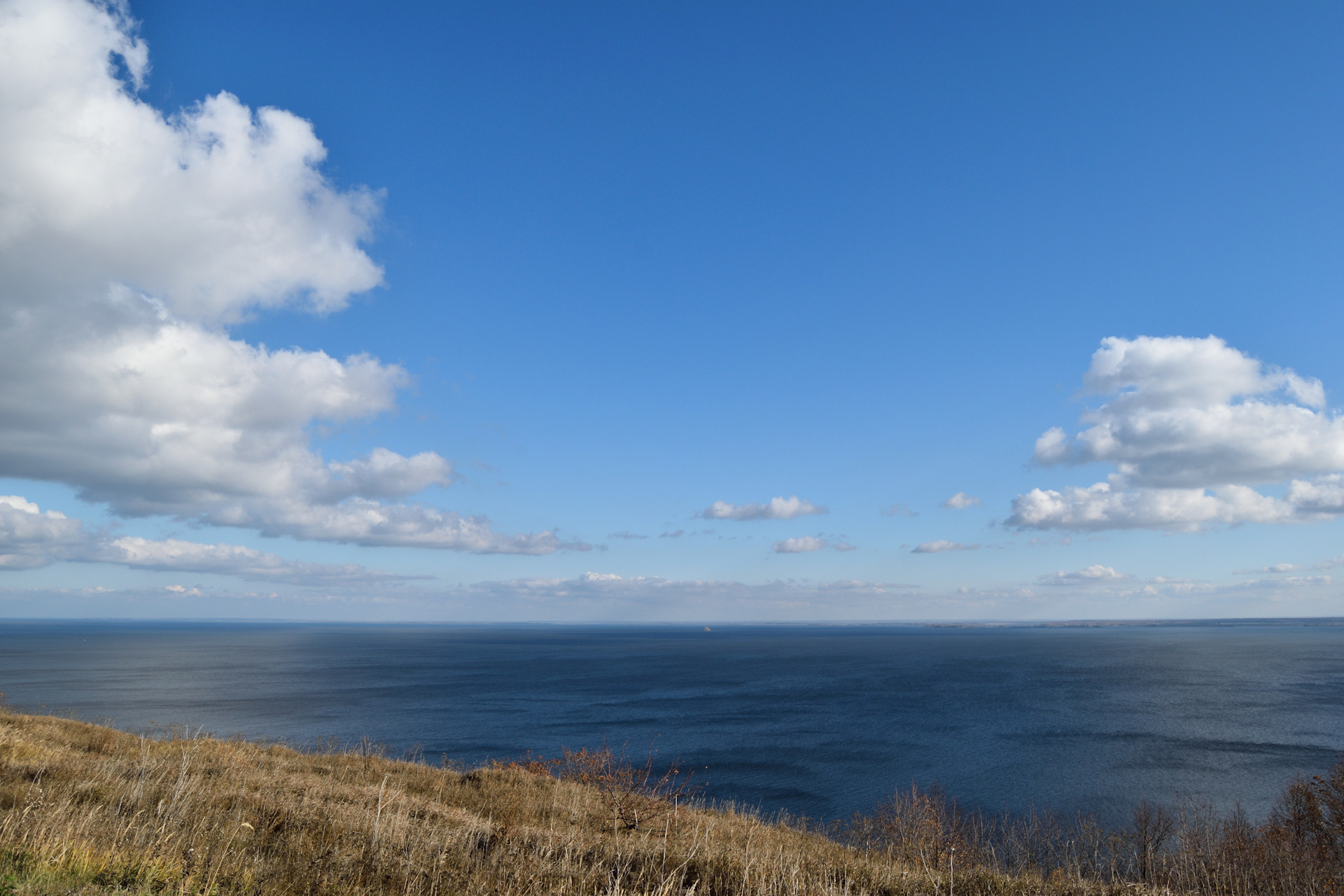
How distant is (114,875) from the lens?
7.52 meters

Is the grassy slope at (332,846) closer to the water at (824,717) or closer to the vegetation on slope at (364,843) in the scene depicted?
the vegetation on slope at (364,843)

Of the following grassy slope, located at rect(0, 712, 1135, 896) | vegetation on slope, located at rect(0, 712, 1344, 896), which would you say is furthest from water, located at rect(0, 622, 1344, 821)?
grassy slope, located at rect(0, 712, 1135, 896)

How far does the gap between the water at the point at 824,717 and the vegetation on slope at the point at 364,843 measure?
1274 inches

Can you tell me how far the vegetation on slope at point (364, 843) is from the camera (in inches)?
319

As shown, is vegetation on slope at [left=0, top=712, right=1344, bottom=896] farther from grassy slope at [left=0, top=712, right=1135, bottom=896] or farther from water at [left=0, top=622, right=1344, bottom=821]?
water at [left=0, top=622, right=1344, bottom=821]

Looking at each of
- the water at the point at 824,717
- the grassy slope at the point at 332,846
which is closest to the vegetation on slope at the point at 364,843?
the grassy slope at the point at 332,846

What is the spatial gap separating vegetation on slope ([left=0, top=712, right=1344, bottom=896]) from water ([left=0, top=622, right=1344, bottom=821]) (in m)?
32.3

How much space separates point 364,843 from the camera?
10.2 metres

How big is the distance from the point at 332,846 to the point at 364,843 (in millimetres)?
444

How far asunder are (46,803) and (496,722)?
7165 centimetres

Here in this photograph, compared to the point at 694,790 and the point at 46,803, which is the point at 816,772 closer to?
the point at 694,790

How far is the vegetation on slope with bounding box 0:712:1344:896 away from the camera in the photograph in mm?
8109

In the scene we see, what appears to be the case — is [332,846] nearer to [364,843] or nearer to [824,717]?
[364,843]

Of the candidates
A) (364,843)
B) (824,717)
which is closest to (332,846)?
(364,843)
